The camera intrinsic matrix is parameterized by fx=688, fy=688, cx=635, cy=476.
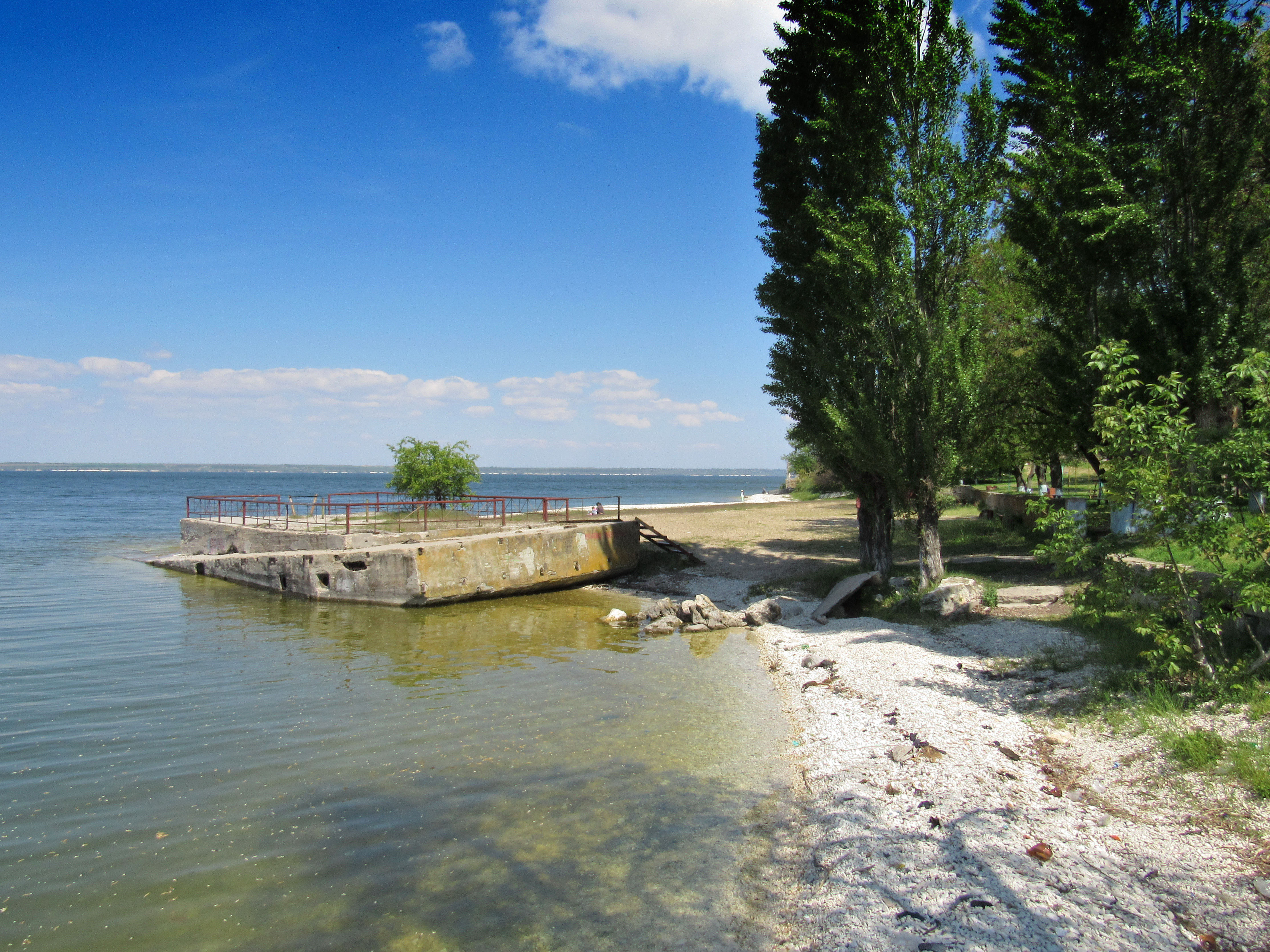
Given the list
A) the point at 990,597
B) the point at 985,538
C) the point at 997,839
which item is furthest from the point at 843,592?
the point at 985,538

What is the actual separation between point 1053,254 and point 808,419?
23.7 feet

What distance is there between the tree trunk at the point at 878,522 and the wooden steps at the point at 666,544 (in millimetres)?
6382

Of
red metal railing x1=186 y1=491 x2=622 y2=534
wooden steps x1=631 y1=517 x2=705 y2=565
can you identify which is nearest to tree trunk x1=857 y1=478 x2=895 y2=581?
wooden steps x1=631 y1=517 x2=705 y2=565

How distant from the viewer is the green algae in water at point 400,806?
5.14 metres

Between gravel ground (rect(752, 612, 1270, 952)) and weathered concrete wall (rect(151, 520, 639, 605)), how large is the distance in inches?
468

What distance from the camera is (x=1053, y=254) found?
673 inches

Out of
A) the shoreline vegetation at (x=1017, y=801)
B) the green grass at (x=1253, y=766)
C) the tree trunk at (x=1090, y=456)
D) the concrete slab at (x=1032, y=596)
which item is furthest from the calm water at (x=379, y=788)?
the tree trunk at (x=1090, y=456)

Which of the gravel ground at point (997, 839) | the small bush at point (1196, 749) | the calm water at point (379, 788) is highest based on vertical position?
the small bush at point (1196, 749)

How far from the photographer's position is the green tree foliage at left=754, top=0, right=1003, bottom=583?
14266 mm

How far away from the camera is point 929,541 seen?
48.6 ft

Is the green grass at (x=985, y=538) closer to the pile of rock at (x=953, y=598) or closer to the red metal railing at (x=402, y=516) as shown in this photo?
the pile of rock at (x=953, y=598)

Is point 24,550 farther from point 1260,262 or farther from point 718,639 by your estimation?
point 1260,262

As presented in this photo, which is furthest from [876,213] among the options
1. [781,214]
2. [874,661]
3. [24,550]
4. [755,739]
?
[24,550]

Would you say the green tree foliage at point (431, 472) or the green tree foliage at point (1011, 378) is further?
the green tree foliage at point (431, 472)
